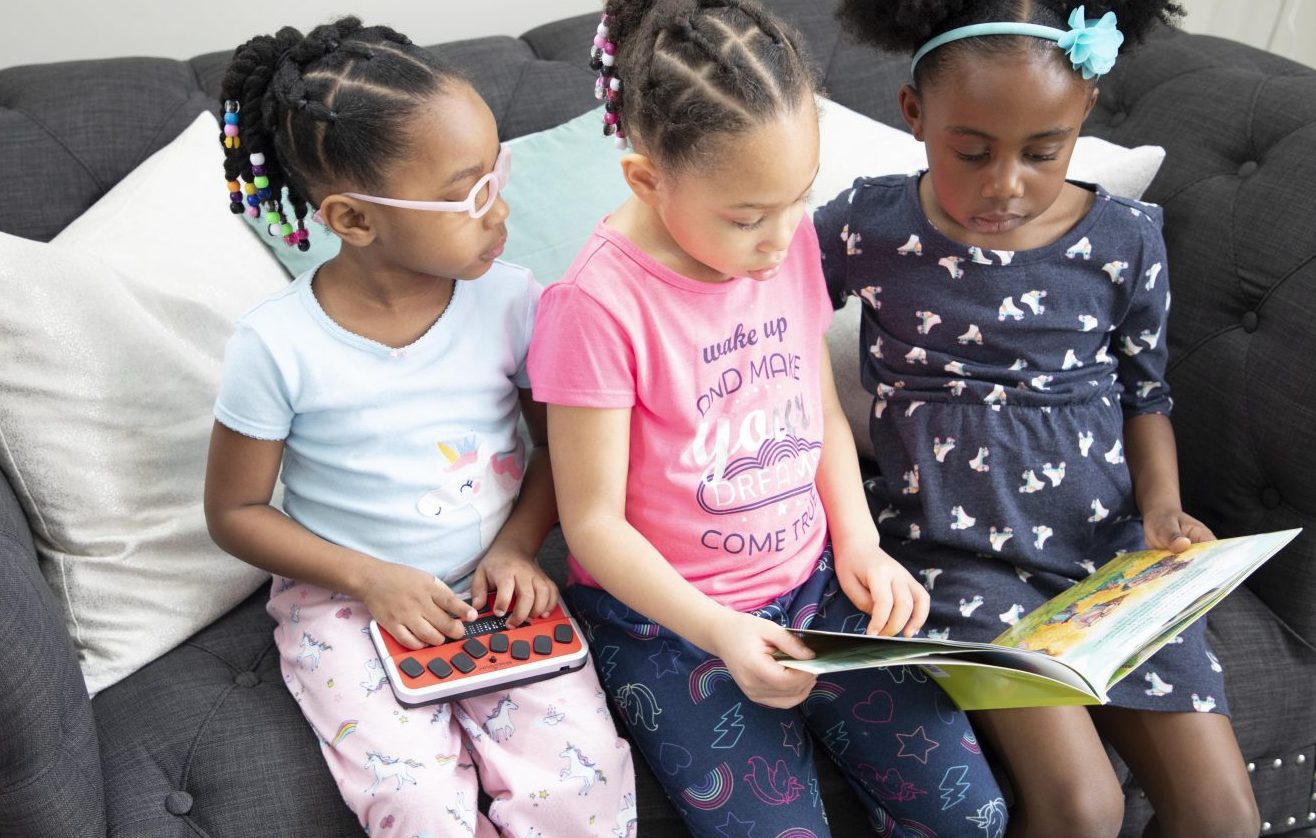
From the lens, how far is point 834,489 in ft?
4.64

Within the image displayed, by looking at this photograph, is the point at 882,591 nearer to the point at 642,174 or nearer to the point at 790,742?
the point at 790,742

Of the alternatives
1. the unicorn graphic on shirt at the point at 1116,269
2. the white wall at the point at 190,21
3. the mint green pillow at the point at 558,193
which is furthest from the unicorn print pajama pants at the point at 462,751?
the white wall at the point at 190,21

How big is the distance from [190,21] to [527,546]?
1253 mm

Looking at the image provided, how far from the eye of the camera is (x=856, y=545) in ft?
4.50

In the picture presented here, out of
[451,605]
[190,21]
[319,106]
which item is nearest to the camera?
[319,106]

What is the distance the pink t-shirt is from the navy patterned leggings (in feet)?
0.29

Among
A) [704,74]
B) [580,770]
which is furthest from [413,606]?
[704,74]

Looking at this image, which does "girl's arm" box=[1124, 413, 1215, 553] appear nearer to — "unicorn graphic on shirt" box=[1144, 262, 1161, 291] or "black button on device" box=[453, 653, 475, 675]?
"unicorn graphic on shirt" box=[1144, 262, 1161, 291]

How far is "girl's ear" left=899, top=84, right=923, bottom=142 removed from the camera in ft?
4.45

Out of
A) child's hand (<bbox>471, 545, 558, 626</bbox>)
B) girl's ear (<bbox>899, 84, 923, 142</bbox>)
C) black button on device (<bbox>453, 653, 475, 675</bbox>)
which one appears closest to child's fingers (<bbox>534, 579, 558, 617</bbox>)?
child's hand (<bbox>471, 545, 558, 626</bbox>)

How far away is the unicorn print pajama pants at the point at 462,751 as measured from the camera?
1.22m

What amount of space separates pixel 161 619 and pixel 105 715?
0.12 metres

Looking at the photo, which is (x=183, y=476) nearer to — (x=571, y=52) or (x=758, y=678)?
(x=758, y=678)

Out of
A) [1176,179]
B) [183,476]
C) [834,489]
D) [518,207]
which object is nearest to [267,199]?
[183,476]
